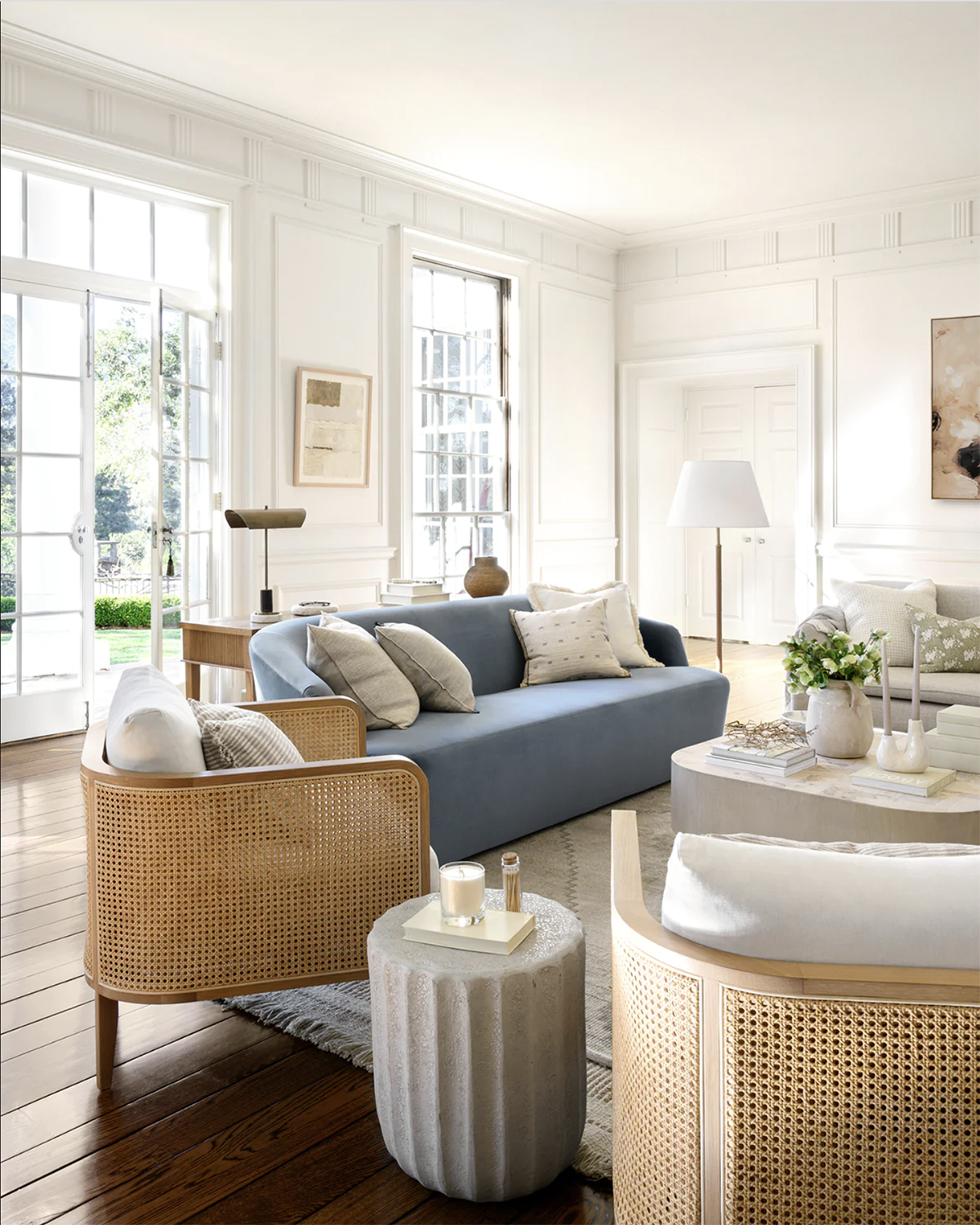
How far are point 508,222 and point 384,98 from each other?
6.70 ft

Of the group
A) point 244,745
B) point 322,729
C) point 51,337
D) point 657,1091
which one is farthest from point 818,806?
point 51,337

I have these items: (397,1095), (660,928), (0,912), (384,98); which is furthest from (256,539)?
(660,928)

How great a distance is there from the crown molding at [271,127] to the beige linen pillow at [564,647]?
9.49 feet

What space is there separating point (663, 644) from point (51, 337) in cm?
314

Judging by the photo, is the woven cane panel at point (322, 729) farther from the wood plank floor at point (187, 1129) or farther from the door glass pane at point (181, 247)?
the door glass pane at point (181, 247)

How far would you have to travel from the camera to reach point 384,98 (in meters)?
5.11

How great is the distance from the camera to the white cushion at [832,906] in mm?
1198

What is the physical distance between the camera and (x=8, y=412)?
15.6ft

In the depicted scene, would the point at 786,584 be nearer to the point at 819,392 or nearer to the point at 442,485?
the point at 819,392

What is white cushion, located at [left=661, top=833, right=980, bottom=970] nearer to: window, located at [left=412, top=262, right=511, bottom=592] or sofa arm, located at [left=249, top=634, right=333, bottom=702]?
sofa arm, located at [left=249, top=634, right=333, bottom=702]

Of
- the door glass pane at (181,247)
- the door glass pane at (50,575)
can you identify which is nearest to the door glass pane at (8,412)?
the door glass pane at (50,575)

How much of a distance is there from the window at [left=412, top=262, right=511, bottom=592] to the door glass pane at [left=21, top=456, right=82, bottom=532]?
216 cm

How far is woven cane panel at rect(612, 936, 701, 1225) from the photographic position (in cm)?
127

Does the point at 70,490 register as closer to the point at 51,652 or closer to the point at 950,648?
the point at 51,652
